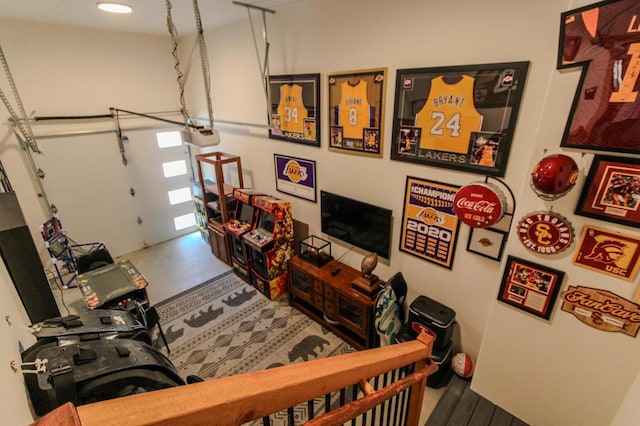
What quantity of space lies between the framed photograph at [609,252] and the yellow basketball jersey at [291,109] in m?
2.59

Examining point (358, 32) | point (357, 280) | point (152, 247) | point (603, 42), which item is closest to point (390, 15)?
point (358, 32)

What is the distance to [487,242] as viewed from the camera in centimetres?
220

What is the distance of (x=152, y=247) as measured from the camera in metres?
5.01

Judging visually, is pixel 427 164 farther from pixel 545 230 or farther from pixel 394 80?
pixel 545 230

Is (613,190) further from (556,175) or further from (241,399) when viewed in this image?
(241,399)

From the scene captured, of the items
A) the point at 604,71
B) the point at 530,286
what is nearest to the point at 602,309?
the point at 530,286

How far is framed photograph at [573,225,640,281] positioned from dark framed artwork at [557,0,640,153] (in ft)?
1.48

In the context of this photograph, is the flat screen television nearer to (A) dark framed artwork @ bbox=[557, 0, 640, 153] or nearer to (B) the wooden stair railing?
(A) dark framed artwork @ bbox=[557, 0, 640, 153]

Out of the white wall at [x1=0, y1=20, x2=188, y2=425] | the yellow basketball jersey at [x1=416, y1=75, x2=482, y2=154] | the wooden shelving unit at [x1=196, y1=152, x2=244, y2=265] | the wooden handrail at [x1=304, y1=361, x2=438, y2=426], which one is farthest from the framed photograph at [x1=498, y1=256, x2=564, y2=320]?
the white wall at [x1=0, y1=20, x2=188, y2=425]

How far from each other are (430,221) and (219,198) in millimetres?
2895

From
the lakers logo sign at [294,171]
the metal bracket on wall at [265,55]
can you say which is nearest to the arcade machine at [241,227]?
the lakers logo sign at [294,171]

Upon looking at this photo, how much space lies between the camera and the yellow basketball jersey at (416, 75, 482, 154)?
6.72 feet

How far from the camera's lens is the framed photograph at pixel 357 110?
2.54 metres

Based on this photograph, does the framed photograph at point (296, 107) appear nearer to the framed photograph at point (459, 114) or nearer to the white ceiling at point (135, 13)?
the white ceiling at point (135, 13)
